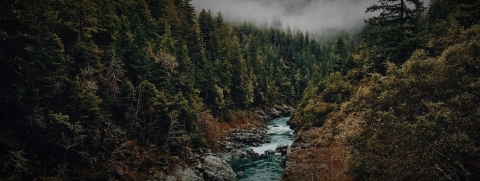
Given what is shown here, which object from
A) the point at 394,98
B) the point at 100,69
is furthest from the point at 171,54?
the point at 394,98

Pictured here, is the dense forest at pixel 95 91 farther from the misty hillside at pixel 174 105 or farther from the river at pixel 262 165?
the river at pixel 262 165

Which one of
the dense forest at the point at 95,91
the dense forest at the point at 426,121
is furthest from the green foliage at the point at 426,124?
the dense forest at the point at 95,91

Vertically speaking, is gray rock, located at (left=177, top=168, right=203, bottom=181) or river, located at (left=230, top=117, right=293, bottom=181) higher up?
gray rock, located at (left=177, top=168, right=203, bottom=181)

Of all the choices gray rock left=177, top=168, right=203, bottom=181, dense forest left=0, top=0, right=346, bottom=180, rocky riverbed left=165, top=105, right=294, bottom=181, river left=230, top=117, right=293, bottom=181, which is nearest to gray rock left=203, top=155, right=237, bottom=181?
rocky riverbed left=165, top=105, right=294, bottom=181

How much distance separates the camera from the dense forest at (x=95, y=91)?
928 inches

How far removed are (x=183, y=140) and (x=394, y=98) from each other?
27157 millimetres

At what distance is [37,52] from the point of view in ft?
78.9

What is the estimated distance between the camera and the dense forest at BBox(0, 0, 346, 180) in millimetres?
23562

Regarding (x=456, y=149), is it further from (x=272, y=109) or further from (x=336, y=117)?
(x=272, y=109)

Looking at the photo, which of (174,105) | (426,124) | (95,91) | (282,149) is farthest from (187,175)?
(426,124)

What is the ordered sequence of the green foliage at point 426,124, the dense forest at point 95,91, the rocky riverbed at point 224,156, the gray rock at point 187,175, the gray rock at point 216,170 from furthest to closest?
the gray rock at point 216,170, the rocky riverbed at point 224,156, the gray rock at point 187,175, the dense forest at point 95,91, the green foliage at point 426,124

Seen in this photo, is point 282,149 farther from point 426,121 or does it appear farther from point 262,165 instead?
point 426,121

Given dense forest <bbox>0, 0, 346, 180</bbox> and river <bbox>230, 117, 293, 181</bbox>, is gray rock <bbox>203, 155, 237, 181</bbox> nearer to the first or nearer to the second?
river <bbox>230, 117, 293, 181</bbox>

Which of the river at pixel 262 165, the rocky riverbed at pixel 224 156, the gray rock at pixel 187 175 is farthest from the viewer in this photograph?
the river at pixel 262 165
